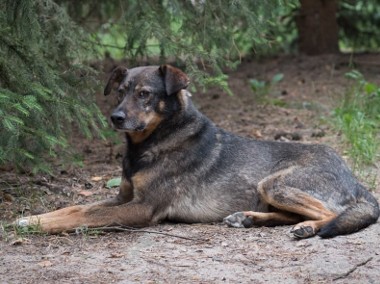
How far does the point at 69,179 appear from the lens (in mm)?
8055

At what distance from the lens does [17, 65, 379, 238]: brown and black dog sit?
6391 mm

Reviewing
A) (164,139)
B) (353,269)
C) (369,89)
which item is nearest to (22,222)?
(164,139)

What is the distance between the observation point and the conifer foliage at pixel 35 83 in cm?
658

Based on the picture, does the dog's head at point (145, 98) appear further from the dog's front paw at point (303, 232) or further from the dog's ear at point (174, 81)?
the dog's front paw at point (303, 232)

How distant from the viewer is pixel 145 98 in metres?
6.54

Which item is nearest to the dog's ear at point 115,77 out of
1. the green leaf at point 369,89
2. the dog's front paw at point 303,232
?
the dog's front paw at point 303,232

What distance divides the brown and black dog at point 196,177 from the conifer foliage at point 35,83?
676mm

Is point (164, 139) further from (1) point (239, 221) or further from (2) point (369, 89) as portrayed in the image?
(2) point (369, 89)

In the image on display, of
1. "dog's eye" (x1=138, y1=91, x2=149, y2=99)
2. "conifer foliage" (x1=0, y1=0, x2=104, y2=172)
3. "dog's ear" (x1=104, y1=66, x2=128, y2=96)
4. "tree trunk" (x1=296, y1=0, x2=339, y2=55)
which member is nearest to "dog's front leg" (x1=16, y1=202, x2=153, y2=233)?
"conifer foliage" (x1=0, y1=0, x2=104, y2=172)

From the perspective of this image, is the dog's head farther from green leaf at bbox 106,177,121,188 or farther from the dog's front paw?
the dog's front paw

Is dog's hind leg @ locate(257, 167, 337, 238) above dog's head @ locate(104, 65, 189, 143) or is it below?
below

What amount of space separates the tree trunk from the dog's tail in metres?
6.58

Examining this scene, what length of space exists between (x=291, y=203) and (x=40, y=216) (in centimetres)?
217

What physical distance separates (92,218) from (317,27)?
7665 mm
